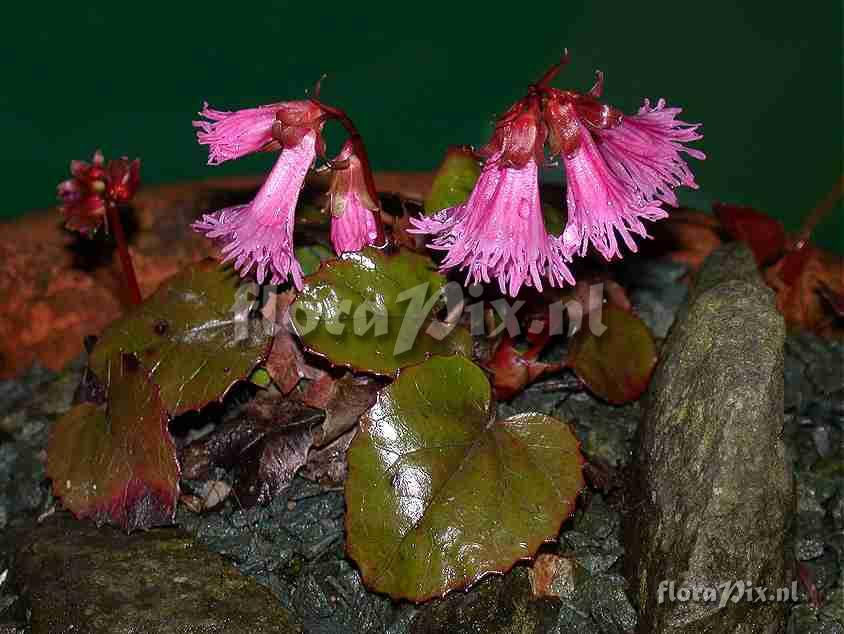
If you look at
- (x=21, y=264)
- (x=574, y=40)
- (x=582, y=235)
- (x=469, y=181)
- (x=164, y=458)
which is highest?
(x=582, y=235)

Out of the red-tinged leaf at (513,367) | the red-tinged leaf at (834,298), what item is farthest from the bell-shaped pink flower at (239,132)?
the red-tinged leaf at (834,298)

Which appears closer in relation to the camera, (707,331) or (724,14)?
(707,331)

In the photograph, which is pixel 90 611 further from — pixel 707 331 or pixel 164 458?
pixel 707 331

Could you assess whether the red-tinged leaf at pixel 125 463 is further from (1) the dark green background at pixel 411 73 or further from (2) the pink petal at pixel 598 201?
(1) the dark green background at pixel 411 73

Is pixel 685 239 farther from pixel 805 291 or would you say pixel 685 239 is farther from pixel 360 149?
pixel 360 149

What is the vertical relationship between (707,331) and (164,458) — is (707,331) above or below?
above

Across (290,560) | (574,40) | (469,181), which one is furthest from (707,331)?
(574,40)
